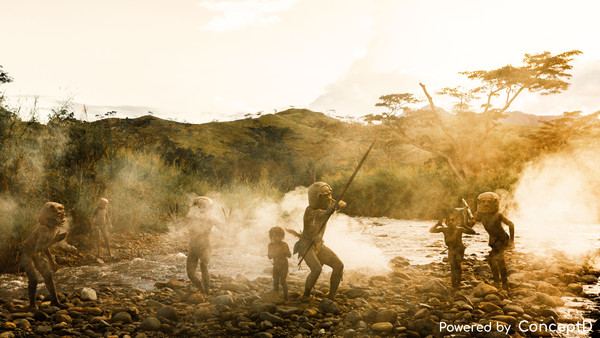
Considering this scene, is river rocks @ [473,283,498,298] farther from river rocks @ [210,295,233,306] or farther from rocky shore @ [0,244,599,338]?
river rocks @ [210,295,233,306]

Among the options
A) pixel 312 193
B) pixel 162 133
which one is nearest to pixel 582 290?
pixel 312 193

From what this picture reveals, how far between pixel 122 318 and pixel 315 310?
91.0 inches

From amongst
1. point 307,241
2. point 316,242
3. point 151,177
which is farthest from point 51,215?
point 151,177

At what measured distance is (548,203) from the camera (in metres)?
16.2

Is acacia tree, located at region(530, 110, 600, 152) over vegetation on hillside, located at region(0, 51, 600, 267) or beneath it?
over

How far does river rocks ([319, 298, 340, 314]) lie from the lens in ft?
17.0

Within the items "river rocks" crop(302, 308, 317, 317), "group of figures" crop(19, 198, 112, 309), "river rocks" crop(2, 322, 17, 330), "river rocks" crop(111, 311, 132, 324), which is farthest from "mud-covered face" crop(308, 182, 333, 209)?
"river rocks" crop(2, 322, 17, 330)

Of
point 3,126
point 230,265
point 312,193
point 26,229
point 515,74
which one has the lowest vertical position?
point 230,265

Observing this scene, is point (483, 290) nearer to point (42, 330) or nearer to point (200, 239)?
point (200, 239)

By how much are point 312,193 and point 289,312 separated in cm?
157

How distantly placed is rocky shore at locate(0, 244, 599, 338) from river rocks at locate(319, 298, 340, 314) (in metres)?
0.01

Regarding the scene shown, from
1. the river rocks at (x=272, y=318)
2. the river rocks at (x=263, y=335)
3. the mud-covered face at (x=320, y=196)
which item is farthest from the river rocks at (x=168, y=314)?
the mud-covered face at (x=320, y=196)

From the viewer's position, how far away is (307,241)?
18.5 ft

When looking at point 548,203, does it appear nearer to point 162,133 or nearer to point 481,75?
point 481,75
